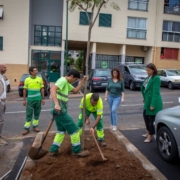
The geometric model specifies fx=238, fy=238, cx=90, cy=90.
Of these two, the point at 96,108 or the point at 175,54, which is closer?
the point at 96,108

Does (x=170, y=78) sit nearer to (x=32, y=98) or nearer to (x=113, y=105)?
(x=113, y=105)

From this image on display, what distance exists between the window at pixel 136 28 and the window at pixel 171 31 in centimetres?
224

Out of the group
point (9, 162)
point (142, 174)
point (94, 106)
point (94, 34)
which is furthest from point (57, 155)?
point (94, 34)

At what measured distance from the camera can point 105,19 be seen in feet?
76.1

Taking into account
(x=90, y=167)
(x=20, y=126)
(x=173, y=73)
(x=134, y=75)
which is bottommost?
(x=20, y=126)

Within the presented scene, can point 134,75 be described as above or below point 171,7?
below

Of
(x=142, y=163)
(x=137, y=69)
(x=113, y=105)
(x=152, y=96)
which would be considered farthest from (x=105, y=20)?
(x=142, y=163)

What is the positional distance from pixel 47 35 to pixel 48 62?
2886 millimetres

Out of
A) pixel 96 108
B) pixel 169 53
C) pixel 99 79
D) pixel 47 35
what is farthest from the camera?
pixel 169 53

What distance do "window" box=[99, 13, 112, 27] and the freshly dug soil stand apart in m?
19.9

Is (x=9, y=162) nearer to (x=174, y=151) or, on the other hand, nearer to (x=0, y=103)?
(x=0, y=103)

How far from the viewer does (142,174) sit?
11.9 feet

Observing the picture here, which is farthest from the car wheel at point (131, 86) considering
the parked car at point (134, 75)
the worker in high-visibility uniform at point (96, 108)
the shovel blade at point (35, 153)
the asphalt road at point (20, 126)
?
the shovel blade at point (35, 153)

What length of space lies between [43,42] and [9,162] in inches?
851
